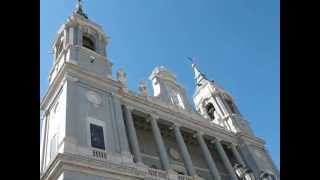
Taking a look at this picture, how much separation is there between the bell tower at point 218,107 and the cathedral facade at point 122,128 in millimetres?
104

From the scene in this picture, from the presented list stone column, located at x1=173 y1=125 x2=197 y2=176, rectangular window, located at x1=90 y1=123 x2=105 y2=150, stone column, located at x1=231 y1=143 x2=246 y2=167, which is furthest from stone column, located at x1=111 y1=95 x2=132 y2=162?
stone column, located at x1=231 y1=143 x2=246 y2=167

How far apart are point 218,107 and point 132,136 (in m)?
14.6

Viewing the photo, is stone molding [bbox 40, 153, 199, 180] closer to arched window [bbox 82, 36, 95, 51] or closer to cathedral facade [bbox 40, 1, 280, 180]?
cathedral facade [bbox 40, 1, 280, 180]

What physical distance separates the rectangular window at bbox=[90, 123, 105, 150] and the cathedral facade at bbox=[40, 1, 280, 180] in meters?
0.06

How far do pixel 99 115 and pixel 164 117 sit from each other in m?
6.59

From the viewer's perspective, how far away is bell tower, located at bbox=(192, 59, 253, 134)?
33.7 metres

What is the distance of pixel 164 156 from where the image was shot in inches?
905

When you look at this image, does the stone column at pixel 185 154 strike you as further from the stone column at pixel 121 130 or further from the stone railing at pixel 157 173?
the stone column at pixel 121 130

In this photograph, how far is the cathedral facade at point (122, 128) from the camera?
60.1ft

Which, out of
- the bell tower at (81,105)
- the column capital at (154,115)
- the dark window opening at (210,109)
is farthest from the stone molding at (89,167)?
the dark window opening at (210,109)

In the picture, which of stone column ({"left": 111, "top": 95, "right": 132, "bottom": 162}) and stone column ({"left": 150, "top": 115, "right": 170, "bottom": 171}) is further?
stone column ({"left": 150, "top": 115, "right": 170, "bottom": 171})

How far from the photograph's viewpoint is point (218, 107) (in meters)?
35.2
